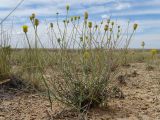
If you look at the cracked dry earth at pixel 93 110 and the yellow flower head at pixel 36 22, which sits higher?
the yellow flower head at pixel 36 22

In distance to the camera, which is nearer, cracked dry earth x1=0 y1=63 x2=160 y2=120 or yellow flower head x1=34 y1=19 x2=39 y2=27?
yellow flower head x1=34 y1=19 x2=39 y2=27

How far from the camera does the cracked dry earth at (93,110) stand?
297 centimetres

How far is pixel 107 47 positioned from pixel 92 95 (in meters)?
0.51

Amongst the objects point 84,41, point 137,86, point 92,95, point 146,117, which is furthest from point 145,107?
point 137,86

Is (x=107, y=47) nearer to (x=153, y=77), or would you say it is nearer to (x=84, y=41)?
(x=84, y=41)

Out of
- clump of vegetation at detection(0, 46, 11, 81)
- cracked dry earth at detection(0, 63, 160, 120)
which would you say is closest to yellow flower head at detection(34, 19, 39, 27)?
cracked dry earth at detection(0, 63, 160, 120)

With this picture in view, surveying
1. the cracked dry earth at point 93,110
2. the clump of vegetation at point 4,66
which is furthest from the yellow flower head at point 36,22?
the clump of vegetation at point 4,66

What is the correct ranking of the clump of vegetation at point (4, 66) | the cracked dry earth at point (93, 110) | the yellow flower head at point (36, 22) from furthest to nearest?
the clump of vegetation at point (4, 66) < the cracked dry earth at point (93, 110) < the yellow flower head at point (36, 22)

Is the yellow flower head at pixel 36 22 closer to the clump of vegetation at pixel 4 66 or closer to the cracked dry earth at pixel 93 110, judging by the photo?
the cracked dry earth at pixel 93 110

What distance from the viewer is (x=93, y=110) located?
10.2ft

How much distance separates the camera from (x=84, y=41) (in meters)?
3.13

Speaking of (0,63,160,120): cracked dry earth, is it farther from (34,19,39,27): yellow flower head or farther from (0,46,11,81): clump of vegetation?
(34,19,39,27): yellow flower head

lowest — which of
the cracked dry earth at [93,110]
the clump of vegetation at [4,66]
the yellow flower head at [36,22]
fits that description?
A: the cracked dry earth at [93,110]

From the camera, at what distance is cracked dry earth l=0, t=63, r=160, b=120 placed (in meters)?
2.97
